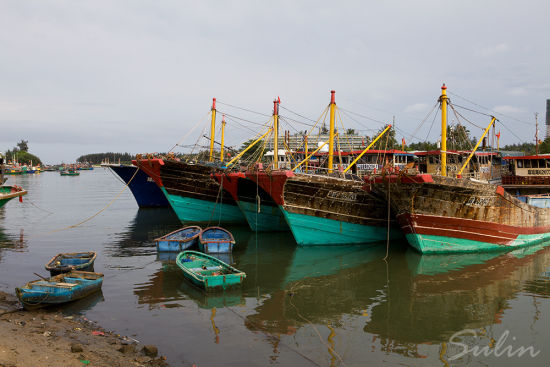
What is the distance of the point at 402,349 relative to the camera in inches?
374

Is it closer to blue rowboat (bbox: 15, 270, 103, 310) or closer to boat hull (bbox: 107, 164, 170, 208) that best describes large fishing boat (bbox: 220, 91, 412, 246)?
blue rowboat (bbox: 15, 270, 103, 310)

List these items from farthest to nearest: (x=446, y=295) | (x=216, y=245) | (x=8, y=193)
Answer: (x=8, y=193), (x=216, y=245), (x=446, y=295)

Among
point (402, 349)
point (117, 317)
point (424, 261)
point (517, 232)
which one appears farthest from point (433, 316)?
point (517, 232)

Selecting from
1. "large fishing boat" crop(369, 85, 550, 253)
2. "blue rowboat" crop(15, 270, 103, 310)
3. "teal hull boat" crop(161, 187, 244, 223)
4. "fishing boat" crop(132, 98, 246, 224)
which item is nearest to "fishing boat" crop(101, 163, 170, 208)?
"fishing boat" crop(132, 98, 246, 224)

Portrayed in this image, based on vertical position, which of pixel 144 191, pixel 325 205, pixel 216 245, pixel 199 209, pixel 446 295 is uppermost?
pixel 325 205

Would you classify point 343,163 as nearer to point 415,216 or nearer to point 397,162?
point 397,162

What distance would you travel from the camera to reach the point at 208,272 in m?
14.4

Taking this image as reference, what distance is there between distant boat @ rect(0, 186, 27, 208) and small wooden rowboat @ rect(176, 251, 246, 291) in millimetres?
19568

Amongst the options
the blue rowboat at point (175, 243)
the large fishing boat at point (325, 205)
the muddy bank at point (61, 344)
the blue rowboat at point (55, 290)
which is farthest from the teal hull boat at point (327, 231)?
the muddy bank at point (61, 344)

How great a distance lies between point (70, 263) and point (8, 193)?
1855cm

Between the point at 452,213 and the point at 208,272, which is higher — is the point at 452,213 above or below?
above

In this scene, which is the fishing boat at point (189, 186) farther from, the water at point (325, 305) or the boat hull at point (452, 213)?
the boat hull at point (452, 213)

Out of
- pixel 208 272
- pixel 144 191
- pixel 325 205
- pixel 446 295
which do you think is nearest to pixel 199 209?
pixel 325 205

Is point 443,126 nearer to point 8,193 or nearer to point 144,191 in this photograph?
point 144,191
